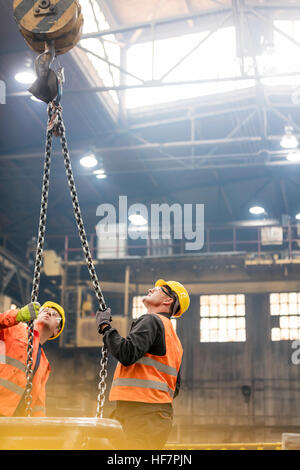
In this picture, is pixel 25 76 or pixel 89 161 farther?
pixel 89 161

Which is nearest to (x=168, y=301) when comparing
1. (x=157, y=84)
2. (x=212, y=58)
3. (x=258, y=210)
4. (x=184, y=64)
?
(x=157, y=84)

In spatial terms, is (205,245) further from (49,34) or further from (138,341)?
(138,341)

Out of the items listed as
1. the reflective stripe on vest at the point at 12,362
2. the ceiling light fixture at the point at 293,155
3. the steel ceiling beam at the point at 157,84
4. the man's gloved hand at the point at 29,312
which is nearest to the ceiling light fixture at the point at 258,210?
the ceiling light fixture at the point at 293,155

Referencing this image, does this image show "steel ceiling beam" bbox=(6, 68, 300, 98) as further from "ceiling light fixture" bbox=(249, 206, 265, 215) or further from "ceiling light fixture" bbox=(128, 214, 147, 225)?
"ceiling light fixture" bbox=(249, 206, 265, 215)

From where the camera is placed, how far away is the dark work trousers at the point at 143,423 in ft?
13.4

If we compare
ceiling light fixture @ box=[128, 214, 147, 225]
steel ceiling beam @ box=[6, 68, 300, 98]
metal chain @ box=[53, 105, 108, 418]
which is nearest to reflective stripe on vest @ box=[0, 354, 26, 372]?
metal chain @ box=[53, 105, 108, 418]

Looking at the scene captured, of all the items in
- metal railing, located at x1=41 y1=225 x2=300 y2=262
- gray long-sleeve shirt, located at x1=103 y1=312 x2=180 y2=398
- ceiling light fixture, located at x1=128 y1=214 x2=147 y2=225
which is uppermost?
ceiling light fixture, located at x1=128 y1=214 x2=147 y2=225

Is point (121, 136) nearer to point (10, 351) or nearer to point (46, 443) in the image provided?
point (10, 351)

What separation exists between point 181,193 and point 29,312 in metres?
20.0

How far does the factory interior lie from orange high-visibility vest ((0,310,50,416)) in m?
9.08

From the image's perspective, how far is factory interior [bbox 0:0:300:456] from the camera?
16.2m

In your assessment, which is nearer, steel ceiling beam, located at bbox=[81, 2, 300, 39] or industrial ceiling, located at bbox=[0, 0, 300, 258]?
steel ceiling beam, located at bbox=[81, 2, 300, 39]

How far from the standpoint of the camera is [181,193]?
24.2 meters
